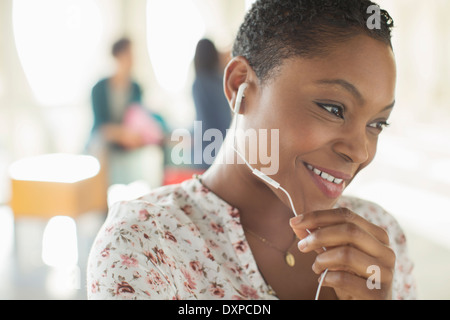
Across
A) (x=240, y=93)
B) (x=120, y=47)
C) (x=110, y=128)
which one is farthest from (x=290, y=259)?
(x=120, y=47)

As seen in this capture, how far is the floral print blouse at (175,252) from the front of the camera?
2.47 feet

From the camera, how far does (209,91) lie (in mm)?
2891

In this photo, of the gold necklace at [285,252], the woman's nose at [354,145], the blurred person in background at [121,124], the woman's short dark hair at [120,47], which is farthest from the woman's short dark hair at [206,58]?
the woman's nose at [354,145]

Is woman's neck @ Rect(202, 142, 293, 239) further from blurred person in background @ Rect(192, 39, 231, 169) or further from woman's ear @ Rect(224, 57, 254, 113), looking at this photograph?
blurred person in background @ Rect(192, 39, 231, 169)

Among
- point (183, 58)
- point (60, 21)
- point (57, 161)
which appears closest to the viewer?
point (57, 161)

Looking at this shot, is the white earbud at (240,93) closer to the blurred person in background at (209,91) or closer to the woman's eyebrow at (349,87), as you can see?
the woman's eyebrow at (349,87)

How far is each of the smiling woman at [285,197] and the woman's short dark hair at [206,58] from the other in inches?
80.5

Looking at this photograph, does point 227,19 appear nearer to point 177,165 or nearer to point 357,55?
point 177,165

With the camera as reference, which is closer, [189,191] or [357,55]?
[357,55]

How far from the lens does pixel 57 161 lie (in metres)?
3.60

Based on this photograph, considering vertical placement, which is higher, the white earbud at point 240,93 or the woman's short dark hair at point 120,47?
the woman's short dark hair at point 120,47
